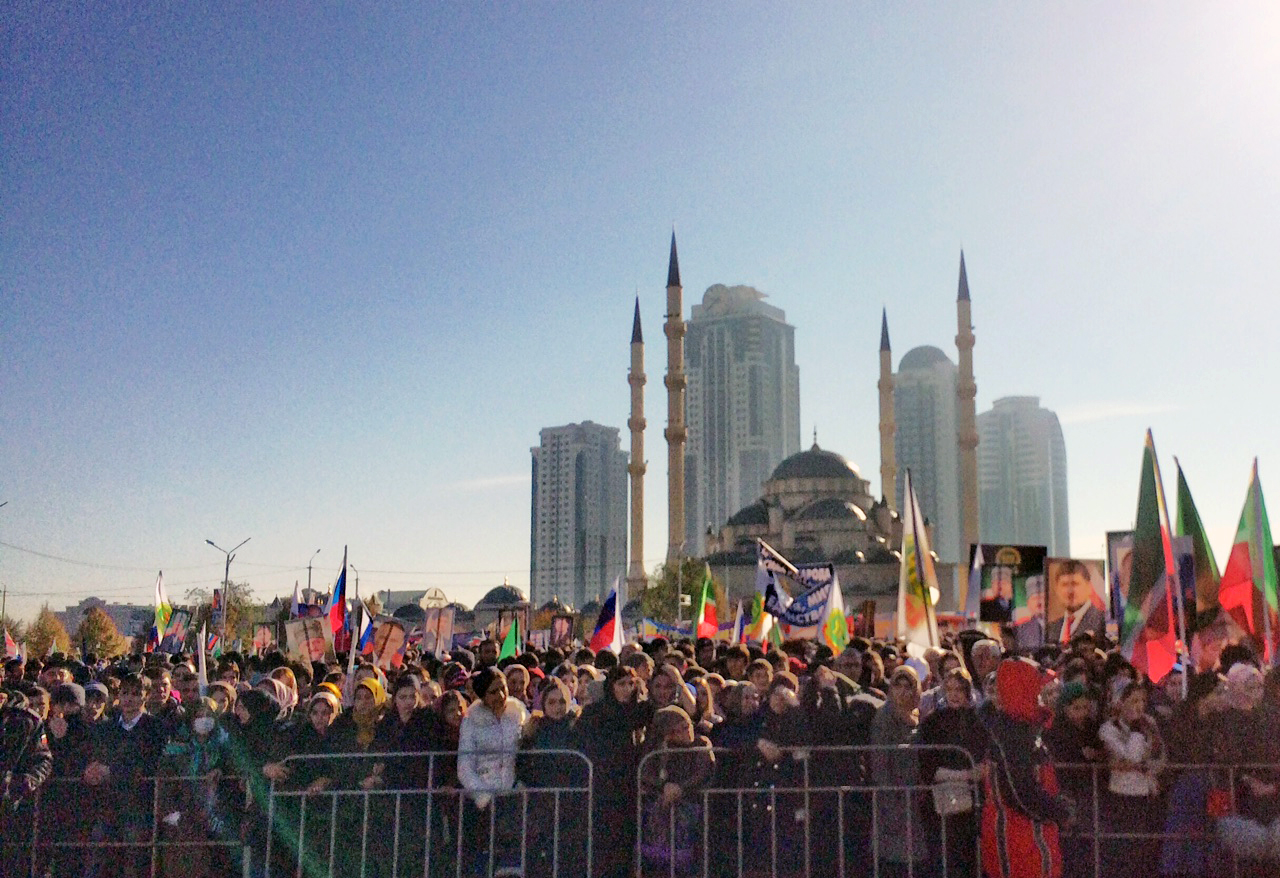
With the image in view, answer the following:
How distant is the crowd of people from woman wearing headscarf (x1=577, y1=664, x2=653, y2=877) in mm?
12

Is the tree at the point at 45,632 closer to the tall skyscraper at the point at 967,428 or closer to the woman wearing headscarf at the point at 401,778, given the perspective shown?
the tall skyscraper at the point at 967,428

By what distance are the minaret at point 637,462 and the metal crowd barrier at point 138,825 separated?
161 feet

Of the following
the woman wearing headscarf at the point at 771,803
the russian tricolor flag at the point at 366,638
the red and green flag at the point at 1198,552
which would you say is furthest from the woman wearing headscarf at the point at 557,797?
the russian tricolor flag at the point at 366,638

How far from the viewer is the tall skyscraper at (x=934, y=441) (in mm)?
139250

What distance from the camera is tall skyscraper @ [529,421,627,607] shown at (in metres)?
137

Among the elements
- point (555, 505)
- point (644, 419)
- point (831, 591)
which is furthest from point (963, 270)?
point (555, 505)

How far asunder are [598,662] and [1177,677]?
4482 millimetres

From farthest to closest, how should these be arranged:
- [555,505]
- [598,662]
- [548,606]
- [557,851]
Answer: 1. [555,505]
2. [548,606]
3. [598,662]
4. [557,851]

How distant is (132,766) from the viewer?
7254 millimetres

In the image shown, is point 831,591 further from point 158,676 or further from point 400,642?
point 158,676

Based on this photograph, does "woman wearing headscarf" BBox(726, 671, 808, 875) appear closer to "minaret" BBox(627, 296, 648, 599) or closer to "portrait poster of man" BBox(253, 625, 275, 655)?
"portrait poster of man" BBox(253, 625, 275, 655)

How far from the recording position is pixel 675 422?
5684 centimetres

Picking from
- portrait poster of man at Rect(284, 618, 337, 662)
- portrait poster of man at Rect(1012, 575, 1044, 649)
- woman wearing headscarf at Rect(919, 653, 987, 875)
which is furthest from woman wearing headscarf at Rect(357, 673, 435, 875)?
portrait poster of man at Rect(1012, 575, 1044, 649)

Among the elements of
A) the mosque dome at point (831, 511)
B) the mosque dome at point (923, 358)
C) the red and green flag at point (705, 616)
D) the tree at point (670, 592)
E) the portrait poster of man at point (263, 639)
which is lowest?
the portrait poster of man at point (263, 639)
